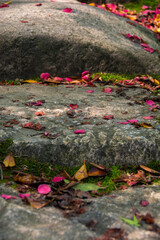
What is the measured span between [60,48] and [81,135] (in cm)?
215

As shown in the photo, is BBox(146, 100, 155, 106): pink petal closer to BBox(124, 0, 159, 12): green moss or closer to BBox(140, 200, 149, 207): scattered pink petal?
BBox(140, 200, 149, 207): scattered pink petal

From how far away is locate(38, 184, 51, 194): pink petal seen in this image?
1.76m

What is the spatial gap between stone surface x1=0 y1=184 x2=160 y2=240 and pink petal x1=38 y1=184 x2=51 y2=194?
6.3 inches

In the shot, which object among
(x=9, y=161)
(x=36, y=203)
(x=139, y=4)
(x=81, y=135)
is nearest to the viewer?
(x=36, y=203)

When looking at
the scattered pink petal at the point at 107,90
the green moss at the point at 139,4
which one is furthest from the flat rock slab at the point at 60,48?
the green moss at the point at 139,4

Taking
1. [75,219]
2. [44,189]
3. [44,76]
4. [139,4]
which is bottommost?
[44,76]

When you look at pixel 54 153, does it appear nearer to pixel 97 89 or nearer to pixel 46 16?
pixel 97 89

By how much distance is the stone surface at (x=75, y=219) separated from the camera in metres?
1.28

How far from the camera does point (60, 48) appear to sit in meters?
4.02

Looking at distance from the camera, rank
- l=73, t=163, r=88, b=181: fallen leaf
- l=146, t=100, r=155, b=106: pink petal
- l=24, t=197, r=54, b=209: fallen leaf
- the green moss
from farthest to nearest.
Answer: the green moss → l=146, t=100, r=155, b=106: pink petal → l=73, t=163, r=88, b=181: fallen leaf → l=24, t=197, r=54, b=209: fallen leaf

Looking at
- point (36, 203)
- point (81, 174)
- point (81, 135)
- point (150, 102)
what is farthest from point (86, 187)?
point (150, 102)

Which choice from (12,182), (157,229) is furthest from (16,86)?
(157,229)

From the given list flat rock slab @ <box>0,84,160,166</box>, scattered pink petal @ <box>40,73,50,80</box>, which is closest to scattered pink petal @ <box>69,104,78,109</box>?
flat rock slab @ <box>0,84,160,166</box>

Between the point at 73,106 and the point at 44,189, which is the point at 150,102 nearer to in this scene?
the point at 73,106
